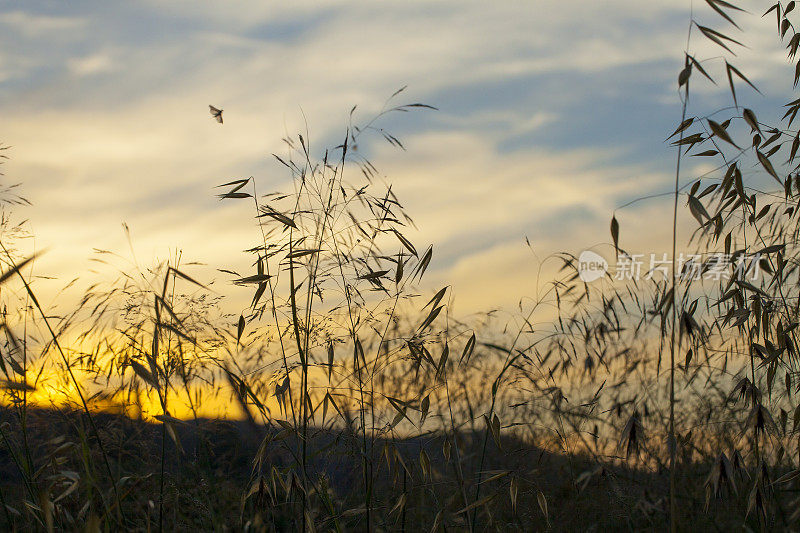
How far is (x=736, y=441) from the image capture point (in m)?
3.11

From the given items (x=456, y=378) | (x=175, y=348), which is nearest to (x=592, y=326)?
(x=456, y=378)

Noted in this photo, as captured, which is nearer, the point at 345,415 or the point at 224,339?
the point at 345,415

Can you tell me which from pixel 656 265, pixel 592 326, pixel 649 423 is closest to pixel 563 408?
pixel 592 326

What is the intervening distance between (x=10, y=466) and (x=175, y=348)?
2.49 meters

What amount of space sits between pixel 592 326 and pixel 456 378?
79 cm

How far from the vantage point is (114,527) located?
2.28 m

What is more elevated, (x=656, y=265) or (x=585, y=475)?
(x=656, y=265)

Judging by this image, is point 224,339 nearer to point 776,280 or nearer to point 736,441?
point 776,280

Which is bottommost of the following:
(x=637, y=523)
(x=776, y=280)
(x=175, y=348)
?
(x=637, y=523)

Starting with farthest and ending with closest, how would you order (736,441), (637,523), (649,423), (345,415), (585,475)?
(649,423)
(736,441)
(637,523)
(585,475)
(345,415)

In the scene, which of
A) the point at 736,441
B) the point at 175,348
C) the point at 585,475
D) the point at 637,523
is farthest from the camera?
the point at 736,441

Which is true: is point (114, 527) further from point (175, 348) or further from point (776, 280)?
point (776, 280)

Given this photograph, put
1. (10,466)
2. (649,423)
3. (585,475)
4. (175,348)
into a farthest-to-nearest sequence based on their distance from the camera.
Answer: (10,466)
(649,423)
(175,348)
(585,475)

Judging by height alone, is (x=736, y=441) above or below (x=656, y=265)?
below
